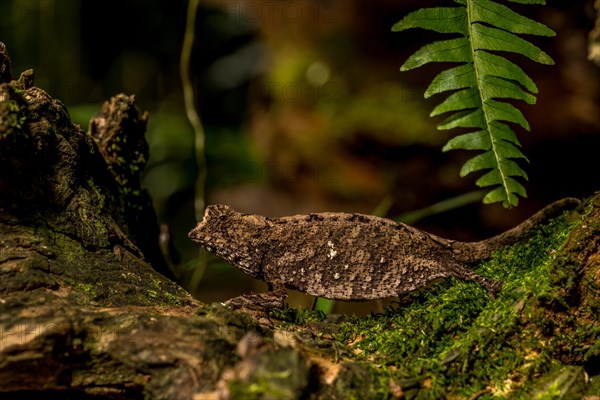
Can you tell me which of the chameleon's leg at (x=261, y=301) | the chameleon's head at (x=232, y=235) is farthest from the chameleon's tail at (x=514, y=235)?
the chameleon's head at (x=232, y=235)

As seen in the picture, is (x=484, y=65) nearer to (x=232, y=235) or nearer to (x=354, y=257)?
(x=354, y=257)

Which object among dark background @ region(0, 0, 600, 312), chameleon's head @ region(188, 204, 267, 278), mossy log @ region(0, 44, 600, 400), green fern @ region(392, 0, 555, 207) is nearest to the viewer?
mossy log @ region(0, 44, 600, 400)

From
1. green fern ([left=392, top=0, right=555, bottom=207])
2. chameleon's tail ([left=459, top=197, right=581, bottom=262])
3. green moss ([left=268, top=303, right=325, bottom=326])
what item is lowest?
green moss ([left=268, top=303, right=325, bottom=326])

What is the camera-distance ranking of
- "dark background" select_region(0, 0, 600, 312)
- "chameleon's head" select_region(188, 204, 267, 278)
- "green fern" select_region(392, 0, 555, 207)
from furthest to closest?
"dark background" select_region(0, 0, 600, 312), "chameleon's head" select_region(188, 204, 267, 278), "green fern" select_region(392, 0, 555, 207)

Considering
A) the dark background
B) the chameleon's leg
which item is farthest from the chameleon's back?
the dark background

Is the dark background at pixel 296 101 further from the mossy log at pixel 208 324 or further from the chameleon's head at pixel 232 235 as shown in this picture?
the mossy log at pixel 208 324

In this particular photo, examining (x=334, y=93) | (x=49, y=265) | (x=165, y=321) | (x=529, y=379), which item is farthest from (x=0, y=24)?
(x=529, y=379)

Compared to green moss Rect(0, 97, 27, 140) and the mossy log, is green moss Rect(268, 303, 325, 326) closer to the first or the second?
the mossy log
